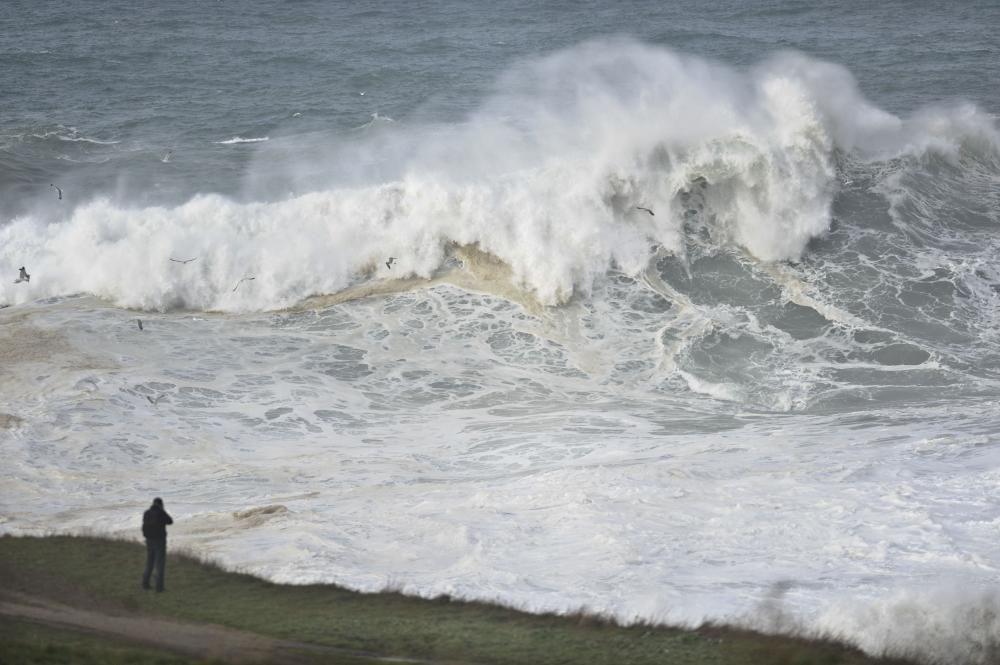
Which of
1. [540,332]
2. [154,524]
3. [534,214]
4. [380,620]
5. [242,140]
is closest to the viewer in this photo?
[380,620]

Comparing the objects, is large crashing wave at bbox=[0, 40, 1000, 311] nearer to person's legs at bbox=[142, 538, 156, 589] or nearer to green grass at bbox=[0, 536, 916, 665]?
green grass at bbox=[0, 536, 916, 665]

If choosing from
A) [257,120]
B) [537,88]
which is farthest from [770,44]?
[257,120]

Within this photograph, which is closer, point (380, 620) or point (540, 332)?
point (380, 620)

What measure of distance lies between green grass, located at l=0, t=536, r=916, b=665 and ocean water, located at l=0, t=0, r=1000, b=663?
15.2 inches

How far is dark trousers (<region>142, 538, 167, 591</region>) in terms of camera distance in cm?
1404

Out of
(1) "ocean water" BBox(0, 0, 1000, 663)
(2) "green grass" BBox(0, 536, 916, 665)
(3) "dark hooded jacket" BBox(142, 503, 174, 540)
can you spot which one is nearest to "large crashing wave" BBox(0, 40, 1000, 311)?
(1) "ocean water" BBox(0, 0, 1000, 663)

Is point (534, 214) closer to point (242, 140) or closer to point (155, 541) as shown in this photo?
point (242, 140)

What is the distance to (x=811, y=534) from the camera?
15883 millimetres

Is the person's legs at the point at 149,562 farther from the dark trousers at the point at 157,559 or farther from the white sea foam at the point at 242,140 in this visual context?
the white sea foam at the point at 242,140

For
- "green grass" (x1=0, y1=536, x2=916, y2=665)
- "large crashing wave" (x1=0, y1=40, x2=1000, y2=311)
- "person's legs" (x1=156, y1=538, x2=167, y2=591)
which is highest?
"large crashing wave" (x1=0, y1=40, x2=1000, y2=311)

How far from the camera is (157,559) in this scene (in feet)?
46.4

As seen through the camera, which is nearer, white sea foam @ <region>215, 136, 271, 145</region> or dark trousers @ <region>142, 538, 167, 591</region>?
dark trousers @ <region>142, 538, 167, 591</region>

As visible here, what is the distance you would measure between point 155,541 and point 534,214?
1613 centimetres

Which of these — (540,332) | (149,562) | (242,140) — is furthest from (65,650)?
(242,140)
